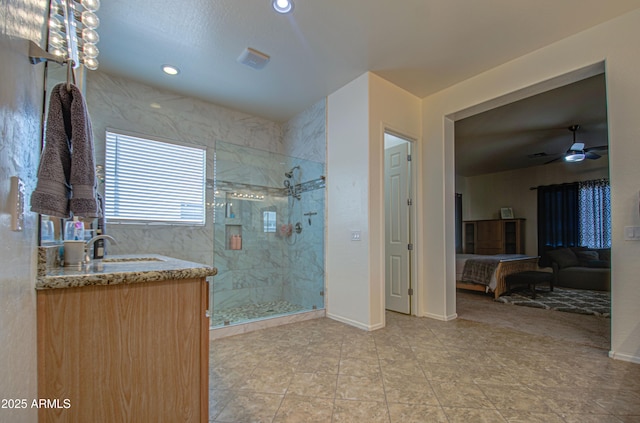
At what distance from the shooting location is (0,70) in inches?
24.6

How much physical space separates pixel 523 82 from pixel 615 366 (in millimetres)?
2567

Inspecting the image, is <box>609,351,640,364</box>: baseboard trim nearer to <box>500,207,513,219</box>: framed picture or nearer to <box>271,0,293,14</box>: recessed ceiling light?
<box>271,0,293,14</box>: recessed ceiling light

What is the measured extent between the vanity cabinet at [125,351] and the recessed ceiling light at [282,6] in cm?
212

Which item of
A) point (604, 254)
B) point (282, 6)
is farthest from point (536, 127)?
point (282, 6)

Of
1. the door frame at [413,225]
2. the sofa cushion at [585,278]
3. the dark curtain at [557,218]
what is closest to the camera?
the door frame at [413,225]

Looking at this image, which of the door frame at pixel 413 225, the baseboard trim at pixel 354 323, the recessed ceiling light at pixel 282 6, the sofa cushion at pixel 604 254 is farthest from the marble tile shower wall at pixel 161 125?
the sofa cushion at pixel 604 254

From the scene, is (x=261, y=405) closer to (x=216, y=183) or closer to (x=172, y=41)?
(x=216, y=183)

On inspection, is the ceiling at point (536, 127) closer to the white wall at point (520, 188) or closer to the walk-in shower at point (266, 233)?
the white wall at point (520, 188)

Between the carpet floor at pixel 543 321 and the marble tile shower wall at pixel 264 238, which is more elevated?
the marble tile shower wall at pixel 264 238

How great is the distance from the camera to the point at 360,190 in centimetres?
325

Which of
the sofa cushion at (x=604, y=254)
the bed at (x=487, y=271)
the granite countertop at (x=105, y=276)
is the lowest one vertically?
the bed at (x=487, y=271)

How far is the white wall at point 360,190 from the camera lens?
316 centimetres

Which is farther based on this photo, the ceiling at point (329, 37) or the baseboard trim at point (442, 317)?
the baseboard trim at point (442, 317)

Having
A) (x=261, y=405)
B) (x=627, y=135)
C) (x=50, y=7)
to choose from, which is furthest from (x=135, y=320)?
(x=627, y=135)
